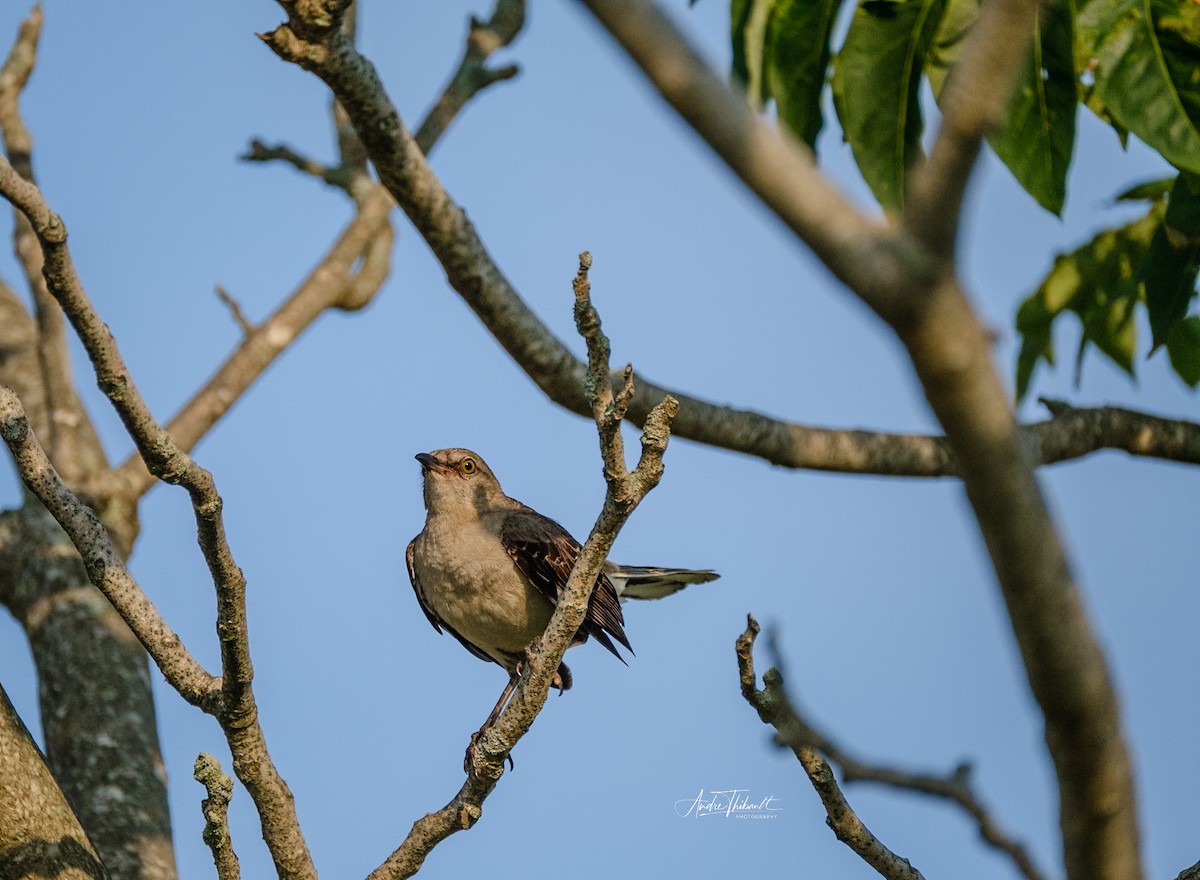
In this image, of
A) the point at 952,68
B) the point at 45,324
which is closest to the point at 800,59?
the point at 952,68

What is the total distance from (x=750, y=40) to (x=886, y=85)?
0.65 meters

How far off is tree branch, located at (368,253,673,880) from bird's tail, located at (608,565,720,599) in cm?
312

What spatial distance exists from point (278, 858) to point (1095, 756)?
3499 mm

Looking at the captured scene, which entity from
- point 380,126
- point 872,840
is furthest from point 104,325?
point 872,840

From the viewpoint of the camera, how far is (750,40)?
167 inches

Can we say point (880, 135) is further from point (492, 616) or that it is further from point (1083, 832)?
point (492, 616)

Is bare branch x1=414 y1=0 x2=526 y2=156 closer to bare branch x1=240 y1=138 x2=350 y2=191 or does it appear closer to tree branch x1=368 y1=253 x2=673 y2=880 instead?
bare branch x1=240 y1=138 x2=350 y2=191

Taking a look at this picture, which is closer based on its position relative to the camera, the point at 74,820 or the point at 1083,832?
the point at 1083,832

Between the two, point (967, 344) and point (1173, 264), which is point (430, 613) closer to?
point (1173, 264)

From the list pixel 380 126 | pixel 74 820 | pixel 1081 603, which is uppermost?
pixel 380 126

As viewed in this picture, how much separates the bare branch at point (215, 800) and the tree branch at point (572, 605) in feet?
2.65

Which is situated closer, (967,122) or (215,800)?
(967,122)

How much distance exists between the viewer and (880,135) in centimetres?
369

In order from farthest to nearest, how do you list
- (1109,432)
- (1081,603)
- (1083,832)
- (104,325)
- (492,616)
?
1. (492,616)
2. (1109,432)
3. (104,325)
4. (1083,832)
5. (1081,603)
